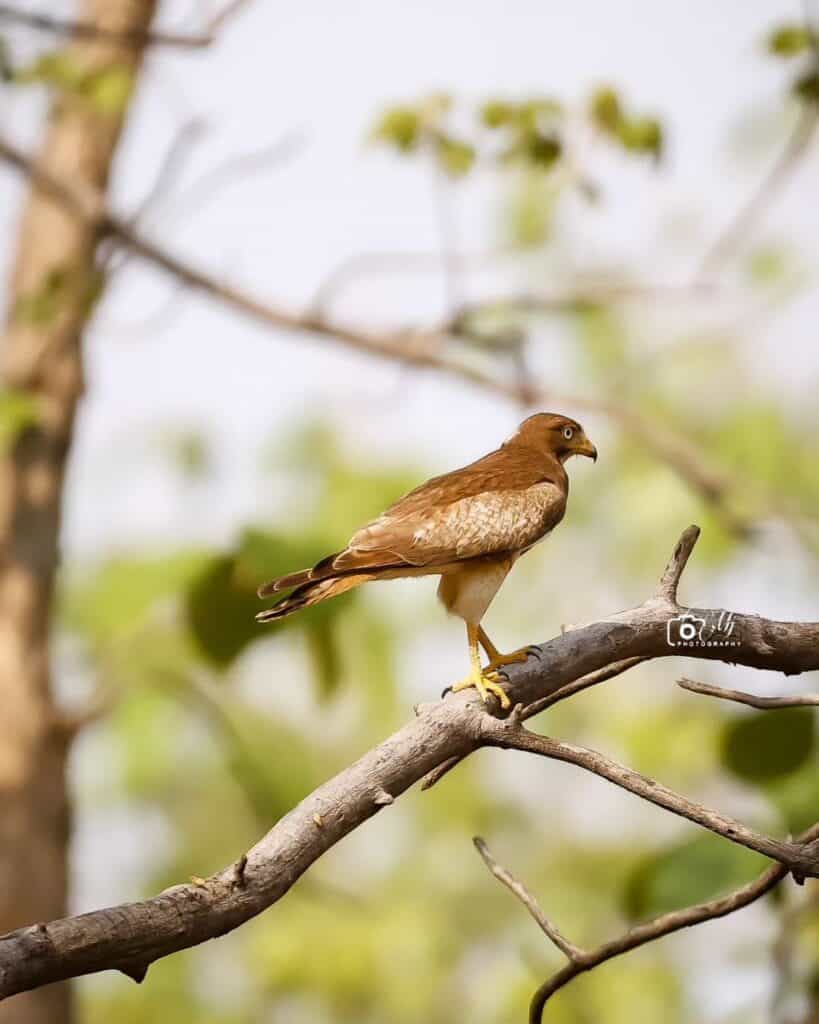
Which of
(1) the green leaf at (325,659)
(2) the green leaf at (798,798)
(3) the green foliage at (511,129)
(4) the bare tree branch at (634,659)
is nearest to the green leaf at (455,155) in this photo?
(3) the green foliage at (511,129)

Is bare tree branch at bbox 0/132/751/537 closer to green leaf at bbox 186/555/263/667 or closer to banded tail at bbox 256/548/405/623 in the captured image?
green leaf at bbox 186/555/263/667

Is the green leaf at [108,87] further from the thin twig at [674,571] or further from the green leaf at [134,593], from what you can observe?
the thin twig at [674,571]

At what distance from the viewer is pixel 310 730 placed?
16938 mm

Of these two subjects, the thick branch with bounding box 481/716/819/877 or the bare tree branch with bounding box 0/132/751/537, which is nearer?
the thick branch with bounding box 481/716/819/877

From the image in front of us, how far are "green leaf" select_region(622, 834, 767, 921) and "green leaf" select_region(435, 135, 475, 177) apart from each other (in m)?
2.87

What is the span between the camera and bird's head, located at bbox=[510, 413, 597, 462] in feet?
7.67

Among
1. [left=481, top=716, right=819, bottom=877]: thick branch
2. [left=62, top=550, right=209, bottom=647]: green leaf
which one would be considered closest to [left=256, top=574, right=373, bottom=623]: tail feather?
[left=481, top=716, right=819, bottom=877]: thick branch

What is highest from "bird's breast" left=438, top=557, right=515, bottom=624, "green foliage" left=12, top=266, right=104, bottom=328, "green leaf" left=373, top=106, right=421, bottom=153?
"green foliage" left=12, top=266, right=104, bottom=328

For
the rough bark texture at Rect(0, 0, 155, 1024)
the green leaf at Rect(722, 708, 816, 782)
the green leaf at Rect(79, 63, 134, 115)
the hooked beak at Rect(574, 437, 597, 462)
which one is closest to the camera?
the hooked beak at Rect(574, 437, 597, 462)

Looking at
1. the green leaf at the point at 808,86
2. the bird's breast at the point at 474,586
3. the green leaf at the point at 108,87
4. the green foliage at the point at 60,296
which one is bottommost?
the bird's breast at the point at 474,586

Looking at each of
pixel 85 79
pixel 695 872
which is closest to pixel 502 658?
pixel 695 872

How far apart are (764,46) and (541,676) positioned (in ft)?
12.1

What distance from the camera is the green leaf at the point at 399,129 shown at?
17.8 ft

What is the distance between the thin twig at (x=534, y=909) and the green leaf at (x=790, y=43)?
378cm
